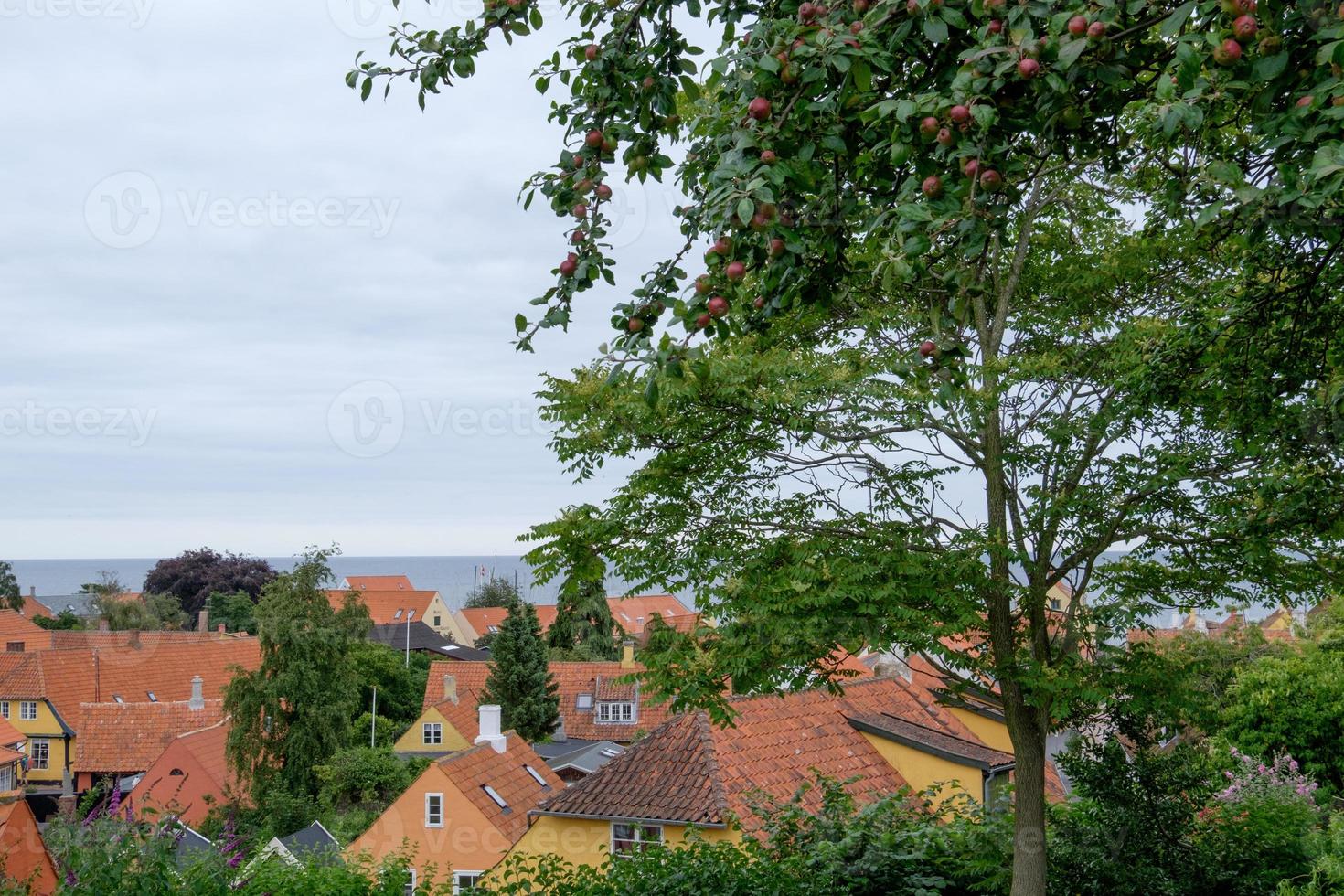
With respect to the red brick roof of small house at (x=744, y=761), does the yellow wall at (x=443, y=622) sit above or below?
above

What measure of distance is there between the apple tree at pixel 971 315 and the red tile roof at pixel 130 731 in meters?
32.3

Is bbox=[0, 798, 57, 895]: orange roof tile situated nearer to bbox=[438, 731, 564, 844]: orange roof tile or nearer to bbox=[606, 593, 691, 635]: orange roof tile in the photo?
bbox=[438, 731, 564, 844]: orange roof tile

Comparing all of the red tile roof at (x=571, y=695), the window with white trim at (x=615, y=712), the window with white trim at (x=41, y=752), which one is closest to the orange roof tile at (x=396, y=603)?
the red tile roof at (x=571, y=695)

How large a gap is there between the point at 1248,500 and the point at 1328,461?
1.20 meters

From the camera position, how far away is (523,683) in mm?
39969

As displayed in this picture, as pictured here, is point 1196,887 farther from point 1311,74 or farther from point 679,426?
point 1311,74

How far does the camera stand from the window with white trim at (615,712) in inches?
1560

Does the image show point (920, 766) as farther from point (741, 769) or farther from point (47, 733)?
point (47, 733)

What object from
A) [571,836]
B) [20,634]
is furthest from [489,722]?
[20,634]

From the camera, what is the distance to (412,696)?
145 ft

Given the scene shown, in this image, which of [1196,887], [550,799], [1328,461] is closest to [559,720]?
[550,799]

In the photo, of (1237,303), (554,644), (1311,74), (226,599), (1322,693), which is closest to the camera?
(1311,74)

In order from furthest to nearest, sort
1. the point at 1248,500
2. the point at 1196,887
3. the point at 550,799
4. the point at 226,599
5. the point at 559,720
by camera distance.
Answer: the point at 226,599 → the point at 559,720 → the point at 550,799 → the point at 1196,887 → the point at 1248,500

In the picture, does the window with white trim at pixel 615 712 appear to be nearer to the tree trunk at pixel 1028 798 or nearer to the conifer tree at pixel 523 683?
the conifer tree at pixel 523 683
